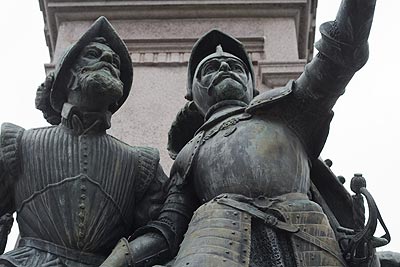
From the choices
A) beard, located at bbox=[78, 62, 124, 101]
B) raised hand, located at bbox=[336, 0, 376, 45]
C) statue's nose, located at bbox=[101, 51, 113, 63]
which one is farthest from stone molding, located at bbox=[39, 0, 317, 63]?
raised hand, located at bbox=[336, 0, 376, 45]

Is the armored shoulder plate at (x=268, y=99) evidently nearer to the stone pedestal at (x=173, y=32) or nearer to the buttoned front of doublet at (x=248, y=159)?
the buttoned front of doublet at (x=248, y=159)

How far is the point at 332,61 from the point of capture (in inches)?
159

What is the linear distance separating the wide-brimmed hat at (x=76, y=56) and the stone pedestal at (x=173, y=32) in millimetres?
1503

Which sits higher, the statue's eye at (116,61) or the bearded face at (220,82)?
the statue's eye at (116,61)

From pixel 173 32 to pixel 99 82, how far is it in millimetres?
2676

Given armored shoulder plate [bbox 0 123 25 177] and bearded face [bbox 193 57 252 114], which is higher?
bearded face [bbox 193 57 252 114]

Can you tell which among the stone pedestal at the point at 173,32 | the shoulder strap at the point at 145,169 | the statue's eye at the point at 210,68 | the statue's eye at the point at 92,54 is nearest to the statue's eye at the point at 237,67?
the statue's eye at the point at 210,68

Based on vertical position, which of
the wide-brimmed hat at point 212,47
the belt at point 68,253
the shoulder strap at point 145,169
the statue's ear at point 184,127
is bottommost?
the belt at point 68,253

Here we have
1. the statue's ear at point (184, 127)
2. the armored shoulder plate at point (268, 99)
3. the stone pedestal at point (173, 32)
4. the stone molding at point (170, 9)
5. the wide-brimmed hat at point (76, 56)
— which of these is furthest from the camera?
the stone molding at point (170, 9)

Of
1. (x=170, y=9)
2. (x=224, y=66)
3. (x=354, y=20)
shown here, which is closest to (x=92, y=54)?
(x=224, y=66)

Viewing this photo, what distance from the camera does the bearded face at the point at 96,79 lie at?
4305mm

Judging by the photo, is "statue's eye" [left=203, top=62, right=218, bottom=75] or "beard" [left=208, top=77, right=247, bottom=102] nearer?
"beard" [left=208, top=77, right=247, bottom=102]

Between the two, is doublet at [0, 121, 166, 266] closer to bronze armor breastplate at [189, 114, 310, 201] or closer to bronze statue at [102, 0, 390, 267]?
bronze statue at [102, 0, 390, 267]

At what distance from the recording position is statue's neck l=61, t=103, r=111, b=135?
4375mm
